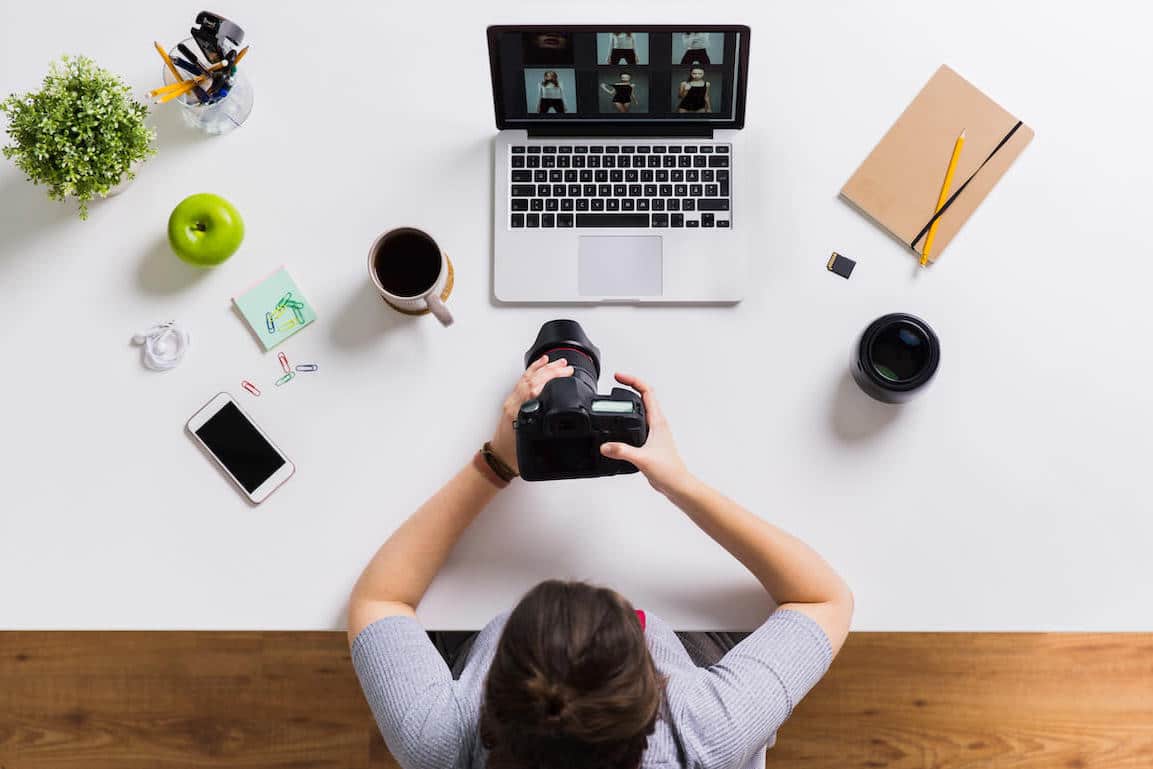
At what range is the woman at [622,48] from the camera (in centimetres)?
90

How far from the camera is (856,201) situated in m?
1.01

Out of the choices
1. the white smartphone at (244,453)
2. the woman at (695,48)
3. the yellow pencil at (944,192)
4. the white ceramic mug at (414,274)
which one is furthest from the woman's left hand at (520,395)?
the yellow pencil at (944,192)

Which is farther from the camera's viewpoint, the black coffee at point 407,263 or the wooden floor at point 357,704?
the wooden floor at point 357,704

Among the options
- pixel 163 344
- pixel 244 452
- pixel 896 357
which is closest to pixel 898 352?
pixel 896 357

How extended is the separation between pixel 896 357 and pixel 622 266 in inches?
13.4

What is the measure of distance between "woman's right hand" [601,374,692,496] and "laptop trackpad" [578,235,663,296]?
0.12 meters

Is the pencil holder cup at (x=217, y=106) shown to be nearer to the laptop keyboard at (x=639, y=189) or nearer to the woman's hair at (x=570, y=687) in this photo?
the laptop keyboard at (x=639, y=189)

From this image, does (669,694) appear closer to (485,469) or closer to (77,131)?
(485,469)

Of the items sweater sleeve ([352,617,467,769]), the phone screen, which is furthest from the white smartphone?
sweater sleeve ([352,617,467,769])

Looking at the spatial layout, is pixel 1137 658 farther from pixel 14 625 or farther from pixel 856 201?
pixel 14 625

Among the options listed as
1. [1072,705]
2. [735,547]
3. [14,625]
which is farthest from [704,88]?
[1072,705]

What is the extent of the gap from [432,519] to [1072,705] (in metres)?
1.22

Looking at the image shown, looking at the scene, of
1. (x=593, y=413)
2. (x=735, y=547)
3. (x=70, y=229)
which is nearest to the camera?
(x=593, y=413)

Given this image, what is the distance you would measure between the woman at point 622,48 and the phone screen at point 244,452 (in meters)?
0.60
